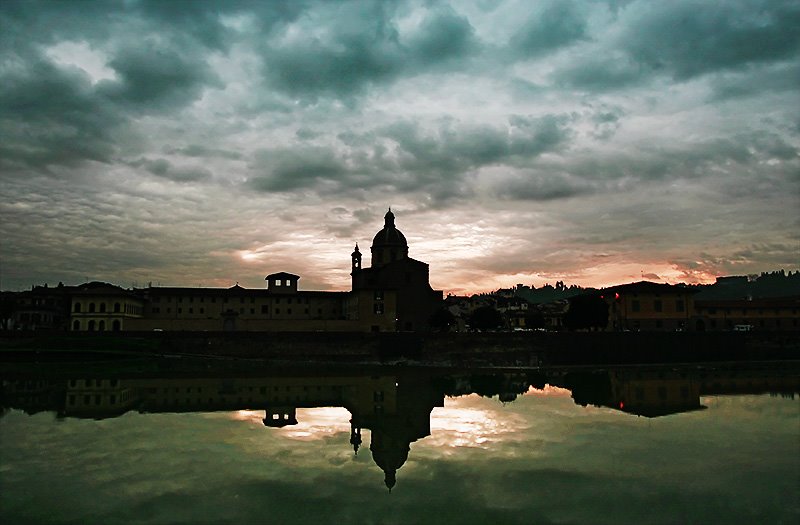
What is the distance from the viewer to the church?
238 ft

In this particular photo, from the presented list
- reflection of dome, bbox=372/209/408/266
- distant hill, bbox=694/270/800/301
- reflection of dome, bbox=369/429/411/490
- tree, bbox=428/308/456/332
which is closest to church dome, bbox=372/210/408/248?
reflection of dome, bbox=372/209/408/266

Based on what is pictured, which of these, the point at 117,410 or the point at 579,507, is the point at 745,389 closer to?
the point at 579,507

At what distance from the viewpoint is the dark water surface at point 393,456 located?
51.5 ft

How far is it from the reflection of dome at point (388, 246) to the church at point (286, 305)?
0.46ft

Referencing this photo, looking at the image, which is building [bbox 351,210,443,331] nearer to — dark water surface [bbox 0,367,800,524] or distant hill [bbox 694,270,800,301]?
dark water surface [bbox 0,367,800,524]

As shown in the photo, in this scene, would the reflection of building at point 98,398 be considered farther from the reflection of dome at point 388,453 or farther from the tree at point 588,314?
the tree at point 588,314

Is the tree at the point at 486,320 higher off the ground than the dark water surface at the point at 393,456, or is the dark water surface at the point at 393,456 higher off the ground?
the tree at the point at 486,320

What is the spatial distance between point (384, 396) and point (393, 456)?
1656 cm

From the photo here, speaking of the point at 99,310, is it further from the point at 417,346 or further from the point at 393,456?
the point at 393,456

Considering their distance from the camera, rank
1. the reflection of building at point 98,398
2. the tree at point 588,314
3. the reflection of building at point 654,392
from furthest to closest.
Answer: the tree at point 588,314 → the reflection of building at point 654,392 → the reflection of building at point 98,398

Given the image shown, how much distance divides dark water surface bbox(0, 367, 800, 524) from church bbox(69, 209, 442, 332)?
3248 centimetres

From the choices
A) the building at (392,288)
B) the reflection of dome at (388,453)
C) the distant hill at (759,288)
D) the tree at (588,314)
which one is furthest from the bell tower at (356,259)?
the distant hill at (759,288)

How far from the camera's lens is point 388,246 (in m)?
86.9

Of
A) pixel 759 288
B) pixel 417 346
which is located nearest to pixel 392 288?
pixel 417 346
